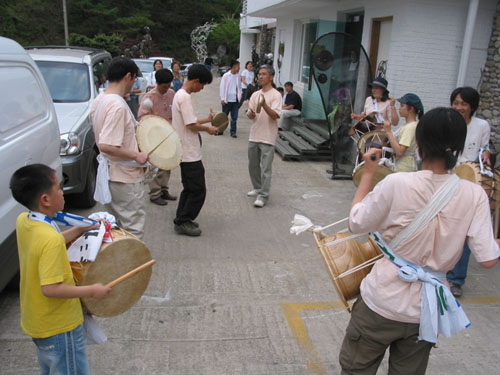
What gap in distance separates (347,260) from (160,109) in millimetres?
4708

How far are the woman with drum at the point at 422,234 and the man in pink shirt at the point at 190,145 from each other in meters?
3.07

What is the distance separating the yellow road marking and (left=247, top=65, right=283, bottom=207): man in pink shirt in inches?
101

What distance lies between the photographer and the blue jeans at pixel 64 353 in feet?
7.02

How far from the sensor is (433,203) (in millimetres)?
1925

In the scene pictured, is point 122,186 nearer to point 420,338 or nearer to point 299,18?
point 420,338

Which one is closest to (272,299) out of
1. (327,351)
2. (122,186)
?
(327,351)

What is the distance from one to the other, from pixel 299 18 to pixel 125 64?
1056 cm

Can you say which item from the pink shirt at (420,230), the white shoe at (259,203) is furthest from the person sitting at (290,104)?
the pink shirt at (420,230)

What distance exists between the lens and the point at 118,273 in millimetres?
2385

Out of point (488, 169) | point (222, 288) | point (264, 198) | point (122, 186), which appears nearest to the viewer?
point (488, 169)

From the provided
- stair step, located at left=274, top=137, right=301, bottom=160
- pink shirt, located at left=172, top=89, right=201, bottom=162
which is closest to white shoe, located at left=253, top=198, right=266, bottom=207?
pink shirt, located at left=172, top=89, right=201, bottom=162

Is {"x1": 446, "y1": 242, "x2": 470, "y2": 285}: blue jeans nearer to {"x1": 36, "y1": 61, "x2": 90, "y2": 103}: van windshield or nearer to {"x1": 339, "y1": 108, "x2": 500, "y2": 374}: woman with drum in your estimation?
{"x1": 339, "y1": 108, "x2": 500, "y2": 374}: woman with drum

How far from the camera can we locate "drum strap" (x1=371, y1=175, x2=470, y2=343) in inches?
75.8

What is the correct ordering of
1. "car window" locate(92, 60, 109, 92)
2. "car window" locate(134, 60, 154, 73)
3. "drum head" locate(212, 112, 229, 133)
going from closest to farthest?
"drum head" locate(212, 112, 229, 133) < "car window" locate(92, 60, 109, 92) < "car window" locate(134, 60, 154, 73)
